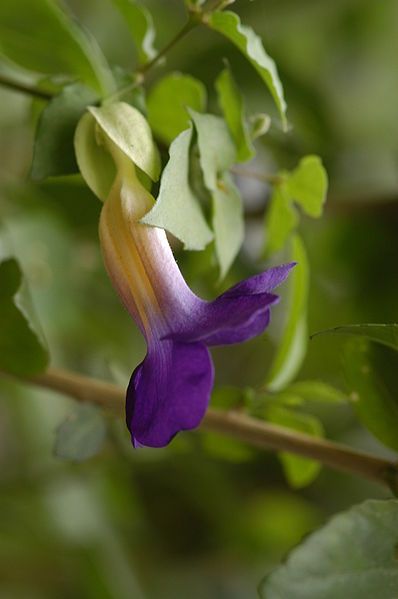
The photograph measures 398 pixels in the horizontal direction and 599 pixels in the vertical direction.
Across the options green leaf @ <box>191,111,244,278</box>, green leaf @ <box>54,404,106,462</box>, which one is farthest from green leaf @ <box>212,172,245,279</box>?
green leaf @ <box>54,404,106,462</box>

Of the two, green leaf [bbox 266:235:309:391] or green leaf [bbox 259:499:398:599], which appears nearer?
green leaf [bbox 259:499:398:599]

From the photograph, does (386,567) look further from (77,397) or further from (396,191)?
(396,191)

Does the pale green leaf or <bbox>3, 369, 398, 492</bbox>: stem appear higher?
the pale green leaf

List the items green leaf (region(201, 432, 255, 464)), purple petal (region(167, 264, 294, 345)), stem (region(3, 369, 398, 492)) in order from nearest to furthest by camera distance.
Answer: purple petal (region(167, 264, 294, 345)), stem (region(3, 369, 398, 492)), green leaf (region(201, 432, 255, 464))

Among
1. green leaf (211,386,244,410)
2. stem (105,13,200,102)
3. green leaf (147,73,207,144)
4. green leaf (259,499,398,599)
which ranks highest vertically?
stem (105,13,200,102)

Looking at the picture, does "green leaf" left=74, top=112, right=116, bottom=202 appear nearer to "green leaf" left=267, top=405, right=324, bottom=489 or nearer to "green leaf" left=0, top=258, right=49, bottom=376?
"green leaf" left=0, top=258, right=49, bottom=376

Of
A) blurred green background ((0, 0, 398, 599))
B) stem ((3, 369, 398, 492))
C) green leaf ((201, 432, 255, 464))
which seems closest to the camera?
stem ((3, 369, 398, 492))
